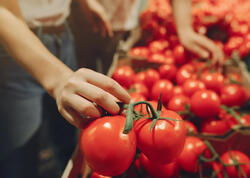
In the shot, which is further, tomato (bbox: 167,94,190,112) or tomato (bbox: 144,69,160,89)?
tomato (bbox: 144,69,160,89)

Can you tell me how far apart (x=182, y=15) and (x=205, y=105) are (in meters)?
0.70

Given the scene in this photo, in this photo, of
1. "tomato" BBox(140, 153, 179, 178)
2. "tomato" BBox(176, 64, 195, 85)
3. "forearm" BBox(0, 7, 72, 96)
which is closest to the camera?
"forearm" BBox(0, 7, 72, 96)

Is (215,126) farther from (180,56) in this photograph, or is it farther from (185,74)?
(180,56)

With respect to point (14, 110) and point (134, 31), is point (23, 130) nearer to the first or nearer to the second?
point (14, 110)

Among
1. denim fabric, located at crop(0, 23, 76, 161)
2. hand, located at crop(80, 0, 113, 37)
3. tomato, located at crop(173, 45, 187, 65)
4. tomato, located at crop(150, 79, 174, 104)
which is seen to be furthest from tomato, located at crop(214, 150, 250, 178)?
hand, located at crop(80, 0, 113, 37)

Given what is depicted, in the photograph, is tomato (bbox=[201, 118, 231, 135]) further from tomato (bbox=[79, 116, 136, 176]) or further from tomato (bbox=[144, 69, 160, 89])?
tomato (bbox=[79, 116, 136, 176])

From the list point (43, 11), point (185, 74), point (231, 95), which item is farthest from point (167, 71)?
point (43, 11)

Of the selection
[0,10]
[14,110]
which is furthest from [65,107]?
[14,110]

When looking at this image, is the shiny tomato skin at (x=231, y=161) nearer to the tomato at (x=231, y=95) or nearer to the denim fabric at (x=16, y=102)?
the tomato at (x=231, y=95)

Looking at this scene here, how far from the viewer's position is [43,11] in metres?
0.93

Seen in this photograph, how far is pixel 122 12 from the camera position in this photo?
1.76 metres

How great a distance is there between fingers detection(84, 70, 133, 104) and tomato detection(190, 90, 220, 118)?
0.46 m

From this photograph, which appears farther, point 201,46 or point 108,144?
point 201,46

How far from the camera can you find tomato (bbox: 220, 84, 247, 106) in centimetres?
99
